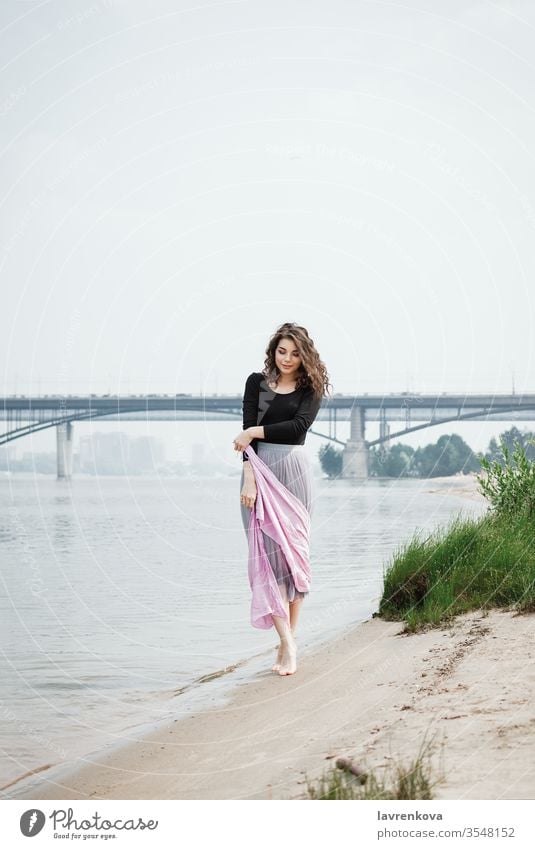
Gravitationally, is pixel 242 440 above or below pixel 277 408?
below

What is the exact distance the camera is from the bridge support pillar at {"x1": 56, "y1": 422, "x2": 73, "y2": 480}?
3926 cm

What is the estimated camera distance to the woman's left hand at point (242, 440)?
16.9ft

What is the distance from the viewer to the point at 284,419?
17.3 feet

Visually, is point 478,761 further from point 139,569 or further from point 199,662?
point 139,569

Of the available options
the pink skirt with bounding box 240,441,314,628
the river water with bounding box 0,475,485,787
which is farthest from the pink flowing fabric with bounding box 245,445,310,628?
the river water with bounding box 0,475,485,787

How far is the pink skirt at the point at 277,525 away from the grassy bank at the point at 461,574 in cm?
107

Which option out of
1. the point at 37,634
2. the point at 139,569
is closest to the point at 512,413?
the point at 139,569

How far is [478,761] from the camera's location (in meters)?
3.18

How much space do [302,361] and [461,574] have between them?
2.10 m

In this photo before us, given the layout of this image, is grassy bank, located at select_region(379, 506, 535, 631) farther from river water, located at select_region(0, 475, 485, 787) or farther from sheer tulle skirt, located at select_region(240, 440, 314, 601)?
sheer tulle skirt, located at select_region(240, 440, 314, 601)

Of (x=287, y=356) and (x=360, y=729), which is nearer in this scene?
(x=360, y=729)

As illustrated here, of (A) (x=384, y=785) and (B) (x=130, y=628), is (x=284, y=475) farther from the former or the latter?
(B) (x=130, y=628)

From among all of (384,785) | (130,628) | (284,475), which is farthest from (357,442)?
(384,785)
